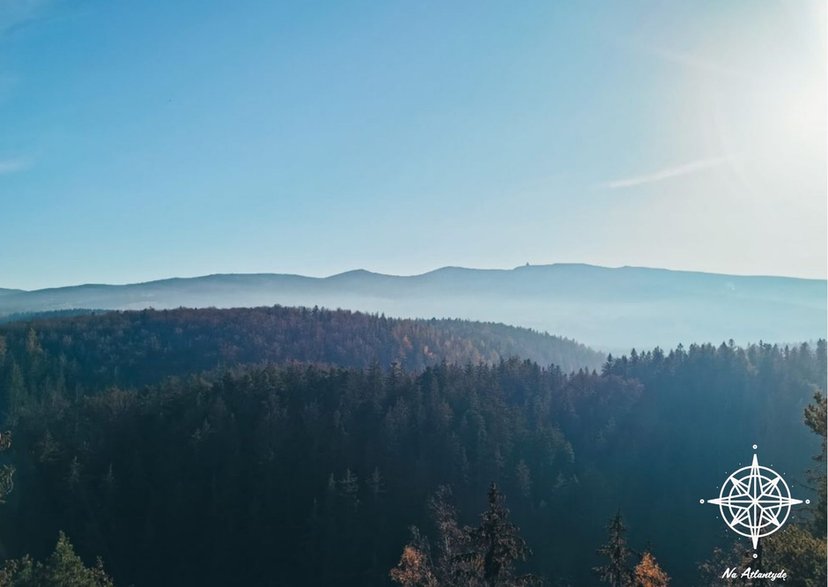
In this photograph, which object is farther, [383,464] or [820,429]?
[383,464]

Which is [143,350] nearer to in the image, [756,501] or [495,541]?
Answer: [495,541]

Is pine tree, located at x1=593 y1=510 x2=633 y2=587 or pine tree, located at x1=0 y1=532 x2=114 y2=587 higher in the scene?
pine tree, located at x1=593 y1=510 x2=633 y2=587

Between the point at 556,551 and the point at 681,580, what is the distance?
49.1ft

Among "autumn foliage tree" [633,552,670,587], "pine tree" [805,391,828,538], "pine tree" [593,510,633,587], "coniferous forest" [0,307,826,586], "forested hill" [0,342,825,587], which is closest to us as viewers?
"autumn foliage tree" [633,552,670,587]

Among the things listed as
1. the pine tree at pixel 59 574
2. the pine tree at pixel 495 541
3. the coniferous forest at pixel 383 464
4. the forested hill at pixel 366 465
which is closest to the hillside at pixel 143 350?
the coniferous forest at pixel 383 464

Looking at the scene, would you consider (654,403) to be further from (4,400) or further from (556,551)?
(4,400)

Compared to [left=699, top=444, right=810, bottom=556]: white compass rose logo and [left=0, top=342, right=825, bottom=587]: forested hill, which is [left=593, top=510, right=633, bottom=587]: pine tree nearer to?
[left=699, top=444, right=810, bottom=556]: white compass rose logo

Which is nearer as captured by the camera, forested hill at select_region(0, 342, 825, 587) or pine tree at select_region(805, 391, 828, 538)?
pine tree at select_region(805, 391, 828, 538)

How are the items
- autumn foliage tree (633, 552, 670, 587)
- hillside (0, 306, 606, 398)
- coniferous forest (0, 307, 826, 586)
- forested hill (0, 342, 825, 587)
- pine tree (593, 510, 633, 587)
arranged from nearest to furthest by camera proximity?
autumn foliage tree (633, 552, 670, 587), pine tree (593, 510, 633, 587), coniferous forest (0, 307, 826, 586), forested hill (0, 342, 825, 587), hillside (0, 306, 606, 398)

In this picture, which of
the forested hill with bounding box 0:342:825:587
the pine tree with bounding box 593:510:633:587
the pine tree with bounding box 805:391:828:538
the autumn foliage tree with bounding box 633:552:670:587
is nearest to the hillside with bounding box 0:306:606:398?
the forested hill with bounding box 0:342:825:587

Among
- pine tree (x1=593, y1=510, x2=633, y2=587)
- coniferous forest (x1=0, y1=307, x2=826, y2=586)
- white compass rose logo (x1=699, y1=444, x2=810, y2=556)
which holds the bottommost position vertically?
coniferous forest (x1=0, y1=307, x2=826, y2=586)

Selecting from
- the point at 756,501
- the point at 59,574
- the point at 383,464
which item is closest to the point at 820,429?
the point at 756,501

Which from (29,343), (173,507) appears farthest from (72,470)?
(29,343)

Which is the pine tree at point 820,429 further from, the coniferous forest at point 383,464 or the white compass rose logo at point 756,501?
the coniferous forest at point 383,464
